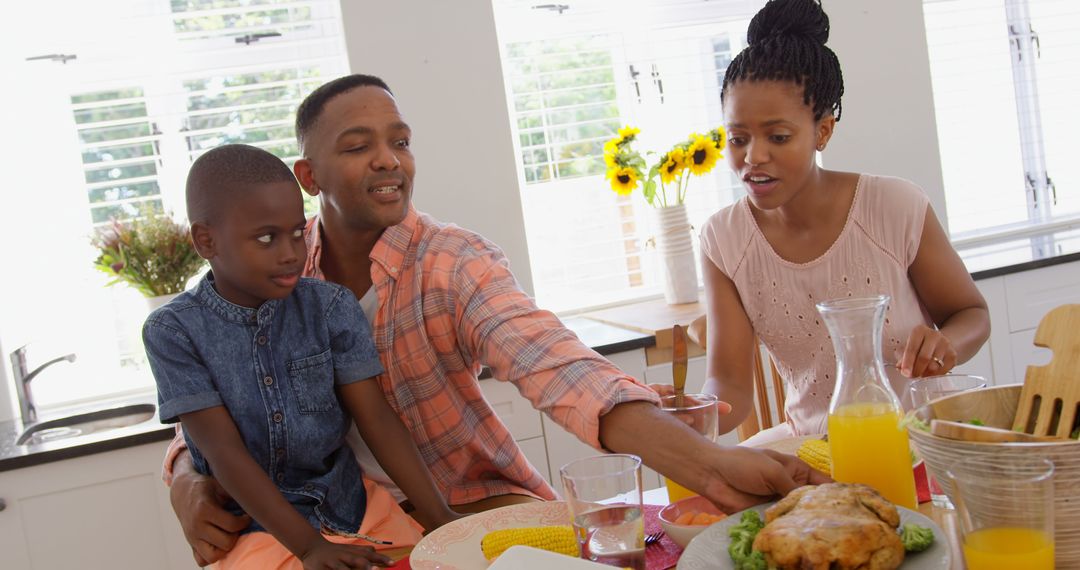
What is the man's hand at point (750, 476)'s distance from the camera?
107 centimetres

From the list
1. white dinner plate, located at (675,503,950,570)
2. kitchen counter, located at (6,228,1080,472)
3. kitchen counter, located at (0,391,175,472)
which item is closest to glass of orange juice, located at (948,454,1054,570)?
white dinner plate, located at (675,503,950,570)

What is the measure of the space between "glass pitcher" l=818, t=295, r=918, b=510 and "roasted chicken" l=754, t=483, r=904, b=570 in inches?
5.3

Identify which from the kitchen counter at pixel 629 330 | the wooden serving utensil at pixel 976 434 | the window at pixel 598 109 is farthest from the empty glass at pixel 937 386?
the window at pixel 598 109

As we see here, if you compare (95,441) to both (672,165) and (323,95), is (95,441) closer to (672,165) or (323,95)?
(323,95)

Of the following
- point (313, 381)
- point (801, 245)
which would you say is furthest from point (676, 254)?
point (313, 381)

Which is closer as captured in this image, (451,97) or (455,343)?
(455,343)

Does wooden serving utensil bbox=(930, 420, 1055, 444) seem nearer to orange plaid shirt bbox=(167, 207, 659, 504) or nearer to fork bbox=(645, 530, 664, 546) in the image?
fork bbox=(645, 530, 664, 546)

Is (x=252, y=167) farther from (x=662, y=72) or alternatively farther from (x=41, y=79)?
(x=662, y=72)

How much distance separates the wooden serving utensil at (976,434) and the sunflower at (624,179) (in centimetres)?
220

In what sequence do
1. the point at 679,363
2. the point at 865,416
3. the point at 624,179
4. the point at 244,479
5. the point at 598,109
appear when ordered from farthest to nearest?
the point at 598,109, the point at 624,179, the point at 244,479, the point at 679,363, the point at 865,416

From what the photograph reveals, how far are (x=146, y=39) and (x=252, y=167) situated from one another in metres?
1.93

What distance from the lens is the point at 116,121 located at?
10.2ft

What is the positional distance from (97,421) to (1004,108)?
3.59m

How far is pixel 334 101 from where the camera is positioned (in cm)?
163
